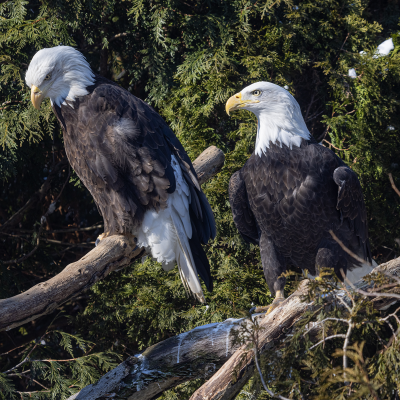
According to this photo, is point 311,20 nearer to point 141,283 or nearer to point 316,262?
point 316,262

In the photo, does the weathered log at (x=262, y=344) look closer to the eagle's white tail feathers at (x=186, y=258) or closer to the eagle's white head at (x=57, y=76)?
the eagle's white tail feathers at (x=186, y=258)

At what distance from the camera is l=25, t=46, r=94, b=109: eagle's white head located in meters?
2.34

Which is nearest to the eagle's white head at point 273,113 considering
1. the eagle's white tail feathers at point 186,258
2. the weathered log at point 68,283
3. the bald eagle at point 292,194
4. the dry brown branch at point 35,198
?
the bald eagle at point 292,194

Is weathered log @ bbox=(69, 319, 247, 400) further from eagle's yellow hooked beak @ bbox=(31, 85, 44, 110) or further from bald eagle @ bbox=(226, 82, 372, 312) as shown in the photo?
eagle's yellow hooked beak @ bbox=(31, 85, 44, 110)

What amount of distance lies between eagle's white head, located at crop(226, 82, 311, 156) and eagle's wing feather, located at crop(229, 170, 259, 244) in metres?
0.20

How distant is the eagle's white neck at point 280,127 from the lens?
243cm

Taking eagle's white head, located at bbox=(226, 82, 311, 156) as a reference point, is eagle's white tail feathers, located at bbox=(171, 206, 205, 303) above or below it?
below

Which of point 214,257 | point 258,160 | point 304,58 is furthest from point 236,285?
point 304,58

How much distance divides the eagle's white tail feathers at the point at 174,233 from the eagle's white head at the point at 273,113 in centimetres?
49

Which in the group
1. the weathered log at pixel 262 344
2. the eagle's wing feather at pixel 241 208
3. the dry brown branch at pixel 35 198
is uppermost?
the dry brown branch at pixel 35 198

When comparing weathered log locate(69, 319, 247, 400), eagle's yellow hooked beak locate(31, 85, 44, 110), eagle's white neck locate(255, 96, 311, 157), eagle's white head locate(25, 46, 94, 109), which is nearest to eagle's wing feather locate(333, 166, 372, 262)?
eagle's white neck locate(255, 96, 311, 157)

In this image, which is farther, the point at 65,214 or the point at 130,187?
the point at 65,214

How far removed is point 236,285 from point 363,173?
3.89 feet

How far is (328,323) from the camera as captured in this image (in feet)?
5.23
